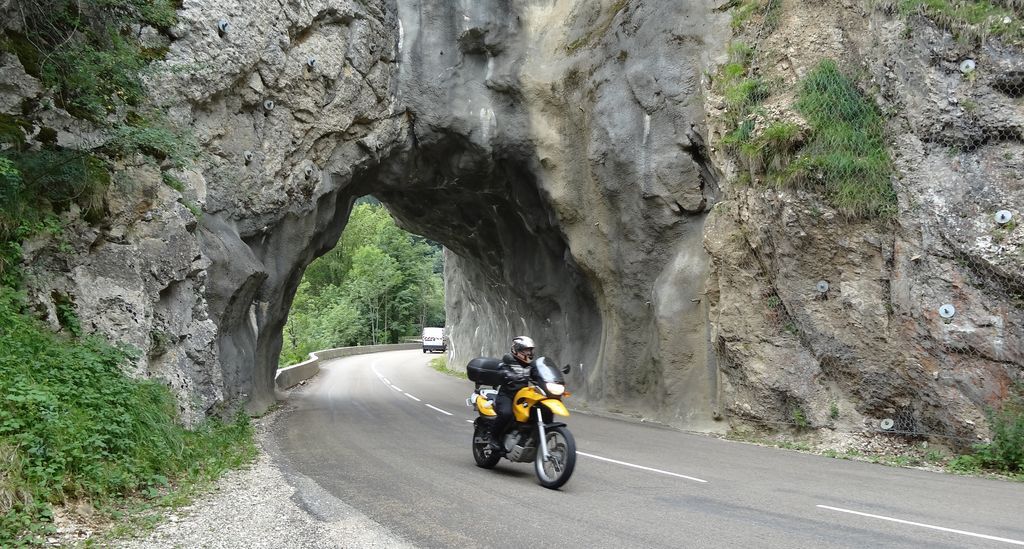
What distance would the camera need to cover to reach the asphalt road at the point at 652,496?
18.9ft

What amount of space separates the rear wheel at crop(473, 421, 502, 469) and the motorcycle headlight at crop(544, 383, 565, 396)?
1460 millimetres

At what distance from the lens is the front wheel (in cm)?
747

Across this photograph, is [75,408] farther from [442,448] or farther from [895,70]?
[895,70]

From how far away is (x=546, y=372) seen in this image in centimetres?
795

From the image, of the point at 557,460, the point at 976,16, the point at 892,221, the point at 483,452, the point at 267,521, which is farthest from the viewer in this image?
the point at 892,221

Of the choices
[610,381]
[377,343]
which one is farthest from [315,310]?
[610,381]

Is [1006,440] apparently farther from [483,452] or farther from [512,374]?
[483,452]

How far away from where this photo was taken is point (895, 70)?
12234 mm

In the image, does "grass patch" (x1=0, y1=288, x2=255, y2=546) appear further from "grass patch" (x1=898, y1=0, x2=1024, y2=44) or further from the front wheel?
"grass patch" (x1=898, y1=0, x2=1024, y2=44)

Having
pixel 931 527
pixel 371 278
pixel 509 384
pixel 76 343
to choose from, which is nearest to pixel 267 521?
pixel 509 384

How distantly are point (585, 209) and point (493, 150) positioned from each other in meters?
3.46

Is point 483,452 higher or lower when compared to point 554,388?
lower

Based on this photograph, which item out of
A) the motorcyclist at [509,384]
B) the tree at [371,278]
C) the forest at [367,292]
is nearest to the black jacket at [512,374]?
the motorcyclist at [509,384]

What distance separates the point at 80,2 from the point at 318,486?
706 centimetres
